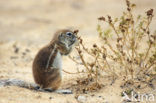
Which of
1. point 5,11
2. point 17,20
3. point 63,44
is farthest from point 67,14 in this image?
point 63,44

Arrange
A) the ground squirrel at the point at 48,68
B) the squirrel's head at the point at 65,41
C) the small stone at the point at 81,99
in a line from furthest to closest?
the squirrel's head at the point at 65,41
the ground squirrel at the point at 48,68
the small stone at the point at 81,99

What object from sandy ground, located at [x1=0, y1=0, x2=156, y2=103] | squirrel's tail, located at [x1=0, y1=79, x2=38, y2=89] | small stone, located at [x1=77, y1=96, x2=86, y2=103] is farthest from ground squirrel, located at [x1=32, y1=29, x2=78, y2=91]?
small stone, located at [x1=77, y1=96, x2=86, y2=103]

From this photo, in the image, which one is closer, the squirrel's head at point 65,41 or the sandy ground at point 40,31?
the sandy ground at point 40,31

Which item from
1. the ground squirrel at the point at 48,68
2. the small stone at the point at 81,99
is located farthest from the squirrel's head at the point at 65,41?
the small stone at the point at 81,99

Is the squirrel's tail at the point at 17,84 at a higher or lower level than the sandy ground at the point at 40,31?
lower

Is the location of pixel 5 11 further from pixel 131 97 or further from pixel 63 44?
pixel 131 97

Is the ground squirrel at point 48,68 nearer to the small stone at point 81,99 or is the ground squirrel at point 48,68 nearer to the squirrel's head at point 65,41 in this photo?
the squirrel's head at point 65,41

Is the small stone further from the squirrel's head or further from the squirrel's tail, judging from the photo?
the squirrel's head
